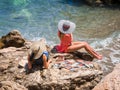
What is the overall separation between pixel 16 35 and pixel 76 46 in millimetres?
3316

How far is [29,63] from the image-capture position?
26.2ft

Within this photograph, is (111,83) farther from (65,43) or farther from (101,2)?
(101,2)

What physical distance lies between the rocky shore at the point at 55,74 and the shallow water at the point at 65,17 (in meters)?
1.80

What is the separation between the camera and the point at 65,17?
1734 centimetres

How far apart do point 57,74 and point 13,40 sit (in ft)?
12.8

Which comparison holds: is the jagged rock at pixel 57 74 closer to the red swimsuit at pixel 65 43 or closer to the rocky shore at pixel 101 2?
the red swimsuit at pixel 65 43

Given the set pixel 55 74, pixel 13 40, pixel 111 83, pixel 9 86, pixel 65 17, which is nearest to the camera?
pixel 111 83

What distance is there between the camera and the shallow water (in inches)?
482

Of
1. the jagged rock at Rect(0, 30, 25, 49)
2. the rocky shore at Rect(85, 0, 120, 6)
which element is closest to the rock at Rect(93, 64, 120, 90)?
the jagged rock at Rect(0, 30, 25, 49)

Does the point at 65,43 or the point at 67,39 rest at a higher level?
the point at 67,39

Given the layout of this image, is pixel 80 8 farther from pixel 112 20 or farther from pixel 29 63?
pixel 29 63

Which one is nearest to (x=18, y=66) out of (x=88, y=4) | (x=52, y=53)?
(x=52, y=53)

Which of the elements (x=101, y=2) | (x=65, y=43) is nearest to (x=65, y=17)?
(x=101, y=2)

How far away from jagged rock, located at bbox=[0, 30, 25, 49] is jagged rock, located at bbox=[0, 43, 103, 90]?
90.1 inches
